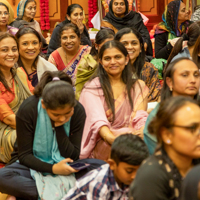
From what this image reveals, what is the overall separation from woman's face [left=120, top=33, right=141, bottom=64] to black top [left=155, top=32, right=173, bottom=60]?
1.14 metres

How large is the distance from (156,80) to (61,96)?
178cm

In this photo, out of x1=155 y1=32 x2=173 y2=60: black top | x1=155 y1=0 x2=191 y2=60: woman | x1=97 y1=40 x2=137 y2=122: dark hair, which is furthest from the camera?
x1=155 y1=0 x2=191 y2=60: woman

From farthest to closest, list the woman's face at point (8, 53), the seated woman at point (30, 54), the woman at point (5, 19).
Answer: the woman at point (5, 19), the seated woman at point (30, 54), the woman's face at point (8, 53)

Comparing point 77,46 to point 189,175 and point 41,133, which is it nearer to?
point 41,133

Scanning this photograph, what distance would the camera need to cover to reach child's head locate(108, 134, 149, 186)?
198cm

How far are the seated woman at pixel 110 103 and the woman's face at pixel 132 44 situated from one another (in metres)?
0.57

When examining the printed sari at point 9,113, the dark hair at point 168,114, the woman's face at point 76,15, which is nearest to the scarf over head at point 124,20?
the woman's face at point 76,15

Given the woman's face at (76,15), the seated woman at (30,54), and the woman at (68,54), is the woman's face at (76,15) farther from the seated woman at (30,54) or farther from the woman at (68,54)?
the seated woman at (30,54)

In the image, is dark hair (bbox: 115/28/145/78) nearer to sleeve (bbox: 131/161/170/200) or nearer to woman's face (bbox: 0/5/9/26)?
woman's face (bbox: 0/5/9/26)

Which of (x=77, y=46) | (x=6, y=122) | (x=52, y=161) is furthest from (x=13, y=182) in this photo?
(x=77, y=46)

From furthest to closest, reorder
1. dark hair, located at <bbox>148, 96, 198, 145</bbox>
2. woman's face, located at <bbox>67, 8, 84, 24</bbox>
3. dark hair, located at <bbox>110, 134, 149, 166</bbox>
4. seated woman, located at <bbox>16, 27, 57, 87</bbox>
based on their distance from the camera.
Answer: woman's face, located at <bbox>67, 8, 84, 24</bbox> → seated woman, located at <bbox>16, 27, 57, 87</bbox> → dark hair, located at <bbox>110, 134, 149, 166</bbox> → dark hair, located at <bbox>148, 96, 198, 145</bbox>

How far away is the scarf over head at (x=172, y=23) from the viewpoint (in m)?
5.27

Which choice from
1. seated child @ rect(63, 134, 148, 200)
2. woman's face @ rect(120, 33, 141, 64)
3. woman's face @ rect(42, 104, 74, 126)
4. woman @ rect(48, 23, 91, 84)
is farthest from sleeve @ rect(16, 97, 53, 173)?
woman @ rect(48, 23, 91, 84)

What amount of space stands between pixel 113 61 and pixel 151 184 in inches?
67.3
